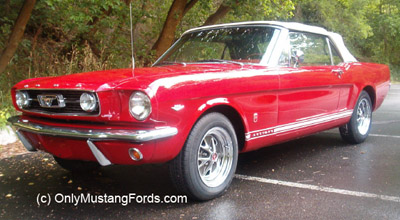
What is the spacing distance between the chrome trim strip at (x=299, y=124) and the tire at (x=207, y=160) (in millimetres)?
294

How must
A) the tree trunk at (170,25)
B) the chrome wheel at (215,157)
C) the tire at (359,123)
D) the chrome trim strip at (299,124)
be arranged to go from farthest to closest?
1. the tree trunk at (170,25)
2. the tire at (359,123)
3. the chrome trim strip at (299,124)
4. the chrome wheel at (215,157)

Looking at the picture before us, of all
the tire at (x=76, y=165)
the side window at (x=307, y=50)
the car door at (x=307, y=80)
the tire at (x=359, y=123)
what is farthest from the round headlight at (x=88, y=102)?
the tire at (x=359, y=123)

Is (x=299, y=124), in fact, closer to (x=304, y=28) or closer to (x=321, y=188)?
(x=321, y=188)

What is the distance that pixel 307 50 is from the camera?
188 inches

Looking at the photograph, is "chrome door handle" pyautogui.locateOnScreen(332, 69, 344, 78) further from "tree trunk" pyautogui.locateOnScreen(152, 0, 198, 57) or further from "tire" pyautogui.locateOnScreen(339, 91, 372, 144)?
"tree trunk" pyautogui.locateOnScreen(152, 0, 198, 57)

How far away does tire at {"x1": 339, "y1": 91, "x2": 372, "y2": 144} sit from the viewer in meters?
5.50

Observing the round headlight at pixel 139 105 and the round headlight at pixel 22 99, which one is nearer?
the round headlight at pixel 139 105

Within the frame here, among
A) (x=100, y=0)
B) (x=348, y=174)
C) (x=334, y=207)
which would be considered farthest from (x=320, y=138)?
(x=100, y=0)

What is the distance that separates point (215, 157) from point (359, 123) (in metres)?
3.19

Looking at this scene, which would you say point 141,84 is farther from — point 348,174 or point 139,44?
point 139,44

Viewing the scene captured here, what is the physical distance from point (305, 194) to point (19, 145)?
13.8 feet

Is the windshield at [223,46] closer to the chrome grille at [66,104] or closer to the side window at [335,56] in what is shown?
the side window at [335,56]

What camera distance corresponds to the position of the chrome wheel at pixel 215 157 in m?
3.39

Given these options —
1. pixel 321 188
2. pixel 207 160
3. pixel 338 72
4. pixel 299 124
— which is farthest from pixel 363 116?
pixel 207 160
